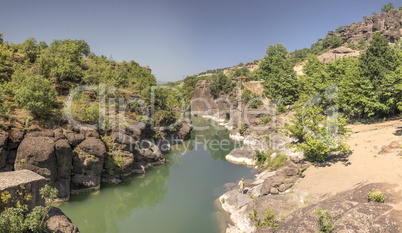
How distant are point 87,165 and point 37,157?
4.49 m

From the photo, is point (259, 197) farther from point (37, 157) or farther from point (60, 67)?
Answer: point (60, 67)

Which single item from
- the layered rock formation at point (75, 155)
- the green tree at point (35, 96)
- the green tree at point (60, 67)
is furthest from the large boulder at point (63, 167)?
the green tree at point (60, 67)

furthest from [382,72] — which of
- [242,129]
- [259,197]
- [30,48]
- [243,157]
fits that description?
[30,48]

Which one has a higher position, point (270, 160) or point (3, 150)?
point (3, 150)

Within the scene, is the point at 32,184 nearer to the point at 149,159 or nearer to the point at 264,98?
the point at 149,159

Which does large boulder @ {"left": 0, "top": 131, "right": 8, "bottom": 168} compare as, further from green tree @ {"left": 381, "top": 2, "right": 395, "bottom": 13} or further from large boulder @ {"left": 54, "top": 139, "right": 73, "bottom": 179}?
green tree @ {"left": 381, "top": 2, "right": 395, "bottom": 13}

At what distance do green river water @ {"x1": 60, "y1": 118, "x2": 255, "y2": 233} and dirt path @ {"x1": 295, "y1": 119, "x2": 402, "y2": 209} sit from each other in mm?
8148

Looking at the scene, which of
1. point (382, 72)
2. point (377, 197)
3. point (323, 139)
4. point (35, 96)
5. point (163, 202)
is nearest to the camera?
point (377, 197)

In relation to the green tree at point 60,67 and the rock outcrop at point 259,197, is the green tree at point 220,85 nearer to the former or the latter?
the green tree at point 60,67

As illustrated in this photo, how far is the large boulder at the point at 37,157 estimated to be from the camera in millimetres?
19359

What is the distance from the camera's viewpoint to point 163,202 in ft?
76.7

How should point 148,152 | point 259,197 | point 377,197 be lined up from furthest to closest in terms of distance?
1. point 148,152
2. point 259,197
3. point 377,197

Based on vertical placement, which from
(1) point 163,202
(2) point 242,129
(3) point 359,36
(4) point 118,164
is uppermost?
(3) point 359,36

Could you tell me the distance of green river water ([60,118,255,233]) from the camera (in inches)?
748
